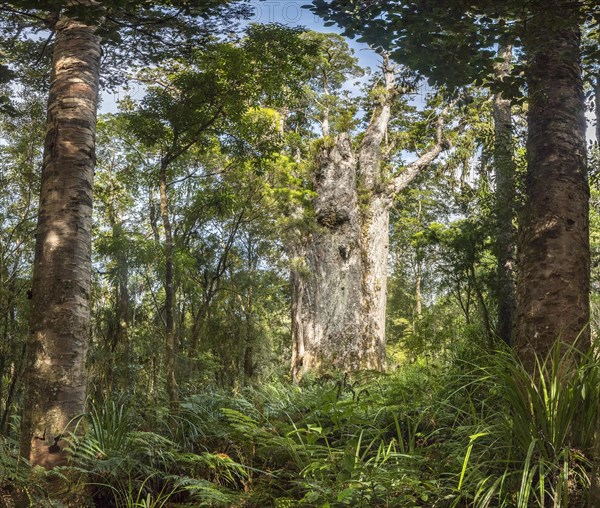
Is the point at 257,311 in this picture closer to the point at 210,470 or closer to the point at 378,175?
the point at 378,175

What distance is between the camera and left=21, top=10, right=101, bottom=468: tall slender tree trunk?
3.57m

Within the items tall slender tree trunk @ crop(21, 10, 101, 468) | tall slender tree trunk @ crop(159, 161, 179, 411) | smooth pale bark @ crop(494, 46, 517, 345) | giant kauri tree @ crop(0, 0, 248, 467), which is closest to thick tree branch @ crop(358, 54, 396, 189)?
smooth pale bark @ crop(494, 46, 517, 345)

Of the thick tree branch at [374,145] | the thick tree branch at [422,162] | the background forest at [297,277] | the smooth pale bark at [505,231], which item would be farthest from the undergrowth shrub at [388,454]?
the thick tree branch at [422,162]

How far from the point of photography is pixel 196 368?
1090 centimetres

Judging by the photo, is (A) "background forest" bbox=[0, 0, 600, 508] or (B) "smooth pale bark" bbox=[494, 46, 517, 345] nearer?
(A) "background forest" bbox=[0, 0, 600, 508]

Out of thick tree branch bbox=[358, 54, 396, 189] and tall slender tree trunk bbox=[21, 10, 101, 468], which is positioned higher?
thick tree branch bbox=[358, 54, 396, 189]

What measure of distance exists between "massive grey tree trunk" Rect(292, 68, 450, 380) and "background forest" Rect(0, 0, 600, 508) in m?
0.05

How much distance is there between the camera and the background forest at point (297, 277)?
3107 millimetres

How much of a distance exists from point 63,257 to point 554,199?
3.72 meters

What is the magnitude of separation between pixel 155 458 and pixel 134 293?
1082 cm

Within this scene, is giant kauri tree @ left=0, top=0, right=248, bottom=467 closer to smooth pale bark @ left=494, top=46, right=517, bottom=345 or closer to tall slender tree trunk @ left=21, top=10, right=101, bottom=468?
tall slender tree trunk @ left=21, top=10, right=101, bottom=468

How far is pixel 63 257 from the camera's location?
12.4 feet

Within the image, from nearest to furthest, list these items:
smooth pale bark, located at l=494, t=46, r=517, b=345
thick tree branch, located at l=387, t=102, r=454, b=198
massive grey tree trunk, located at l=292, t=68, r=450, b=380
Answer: smooth pale bark, located at l=494, t=46, r=517, b=345, massive grey tree trunk, located at l=292, t=68, r=450, b=380, thick tree branch, located at l=387, t=102, r=454, b=198

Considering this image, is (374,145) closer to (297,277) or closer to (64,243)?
(297,277)
